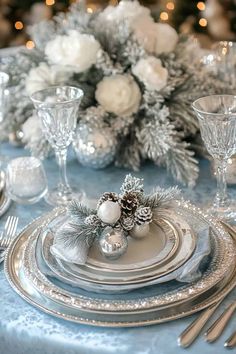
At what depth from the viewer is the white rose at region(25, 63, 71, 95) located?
1381 millimetres

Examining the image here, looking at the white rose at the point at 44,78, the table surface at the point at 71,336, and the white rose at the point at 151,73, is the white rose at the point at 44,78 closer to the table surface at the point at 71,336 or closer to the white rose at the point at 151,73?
the white rose at the point at 151,73

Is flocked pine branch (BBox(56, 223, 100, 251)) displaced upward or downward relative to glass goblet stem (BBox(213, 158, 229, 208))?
upward

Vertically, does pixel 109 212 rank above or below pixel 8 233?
above

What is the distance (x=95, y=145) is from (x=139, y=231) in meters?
0.42

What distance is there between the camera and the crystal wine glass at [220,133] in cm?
106

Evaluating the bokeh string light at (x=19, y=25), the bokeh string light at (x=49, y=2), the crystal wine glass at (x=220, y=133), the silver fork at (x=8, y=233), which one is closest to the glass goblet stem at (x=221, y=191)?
the crystal wine glass at (x=220, y=133)

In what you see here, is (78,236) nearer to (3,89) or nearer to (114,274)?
(114,274)

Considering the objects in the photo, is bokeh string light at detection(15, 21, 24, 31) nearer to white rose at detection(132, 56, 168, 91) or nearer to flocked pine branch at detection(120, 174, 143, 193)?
white rose at detection(132, 56, 168, 91)

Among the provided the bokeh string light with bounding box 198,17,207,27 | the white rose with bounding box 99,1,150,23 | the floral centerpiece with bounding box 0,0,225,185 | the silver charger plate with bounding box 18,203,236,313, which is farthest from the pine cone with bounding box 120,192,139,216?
the bokeh string light with bounding box 198,17,207,27

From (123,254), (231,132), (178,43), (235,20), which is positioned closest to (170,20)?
(235,20)

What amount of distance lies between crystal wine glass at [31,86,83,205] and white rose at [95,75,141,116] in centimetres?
10

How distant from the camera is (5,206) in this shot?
1199mm

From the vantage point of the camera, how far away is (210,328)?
82cm

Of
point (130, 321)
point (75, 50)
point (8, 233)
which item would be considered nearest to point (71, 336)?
point (130, 321)
